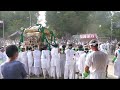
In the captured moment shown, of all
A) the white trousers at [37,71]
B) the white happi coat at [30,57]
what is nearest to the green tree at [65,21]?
the white trousers at [37,71]

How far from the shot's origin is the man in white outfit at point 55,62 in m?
9.99

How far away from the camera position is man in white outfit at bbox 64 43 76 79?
9.32m

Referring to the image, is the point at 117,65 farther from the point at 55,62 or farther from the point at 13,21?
the point at 13,21

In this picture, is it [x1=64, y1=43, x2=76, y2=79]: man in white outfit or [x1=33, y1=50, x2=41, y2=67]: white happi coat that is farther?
[x1=33, y1=50, x2=41, y2=67]: white happi coat

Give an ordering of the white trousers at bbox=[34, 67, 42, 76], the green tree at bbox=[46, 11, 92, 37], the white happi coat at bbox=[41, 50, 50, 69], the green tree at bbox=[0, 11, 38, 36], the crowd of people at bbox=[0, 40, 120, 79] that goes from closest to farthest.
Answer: the crowd of people at bbox=[0, 40, 120, 79], the white happi coat at bbox=[41, 50, 50, 69], the white trousers at bbox=[34, 67, 42, 76], the green tree at bbox=[0, 11, 38, 36], the green tree at bbox=[46, 11, 92, 37]

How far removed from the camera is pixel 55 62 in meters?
10.2

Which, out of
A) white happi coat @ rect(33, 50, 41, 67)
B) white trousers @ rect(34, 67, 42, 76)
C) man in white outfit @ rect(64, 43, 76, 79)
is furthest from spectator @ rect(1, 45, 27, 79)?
white trousers @ rect(34, 67, 42, 76)

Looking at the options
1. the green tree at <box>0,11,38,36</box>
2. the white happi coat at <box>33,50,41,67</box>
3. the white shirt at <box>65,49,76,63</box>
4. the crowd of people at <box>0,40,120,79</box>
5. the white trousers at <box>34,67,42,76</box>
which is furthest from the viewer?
the green tree at <box>0,11,38,36</box>

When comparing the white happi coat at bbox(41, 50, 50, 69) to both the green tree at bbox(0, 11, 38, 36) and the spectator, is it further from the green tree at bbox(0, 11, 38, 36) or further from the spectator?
the green tree at bbox(0, 11, 38, 36)

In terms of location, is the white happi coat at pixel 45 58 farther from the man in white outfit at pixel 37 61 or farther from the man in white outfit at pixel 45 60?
the man in white outfit at pixel 37 61

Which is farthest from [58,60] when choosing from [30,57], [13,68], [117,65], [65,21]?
[65,21]
